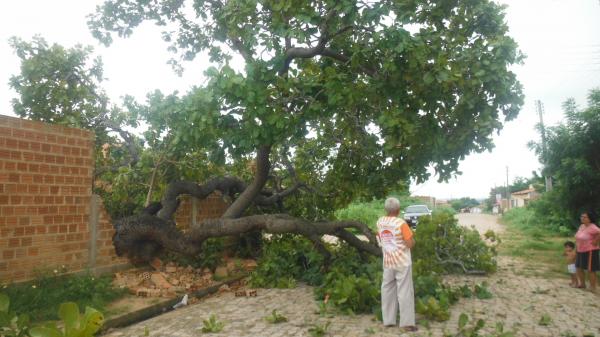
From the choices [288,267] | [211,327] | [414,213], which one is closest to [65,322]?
[211,327]

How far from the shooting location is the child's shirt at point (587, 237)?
25.2ft

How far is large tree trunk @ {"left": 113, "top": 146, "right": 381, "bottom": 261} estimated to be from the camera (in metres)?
7.70

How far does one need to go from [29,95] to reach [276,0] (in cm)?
560

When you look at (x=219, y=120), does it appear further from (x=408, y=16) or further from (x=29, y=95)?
(x=29, y=95)

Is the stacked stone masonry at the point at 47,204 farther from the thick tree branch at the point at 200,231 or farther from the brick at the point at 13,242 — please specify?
the thick tree branch at the point at 200,231

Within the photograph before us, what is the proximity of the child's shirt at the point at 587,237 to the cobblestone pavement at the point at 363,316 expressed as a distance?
2.40ft

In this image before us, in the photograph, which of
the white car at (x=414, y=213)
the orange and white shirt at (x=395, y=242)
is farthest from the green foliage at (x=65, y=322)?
the white car at (x=414, y=213)

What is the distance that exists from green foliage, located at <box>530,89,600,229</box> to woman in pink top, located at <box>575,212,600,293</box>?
19.9ft

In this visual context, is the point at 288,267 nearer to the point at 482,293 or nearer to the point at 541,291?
the point at 482,293

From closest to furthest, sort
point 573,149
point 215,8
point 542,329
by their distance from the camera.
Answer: point 542,329
point 215,8
point 573,149

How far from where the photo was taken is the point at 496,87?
6.54 meters

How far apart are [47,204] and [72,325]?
2503mm

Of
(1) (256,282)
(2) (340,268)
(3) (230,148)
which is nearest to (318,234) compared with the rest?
(2) (340,268)

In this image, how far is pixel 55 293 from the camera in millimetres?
5781
